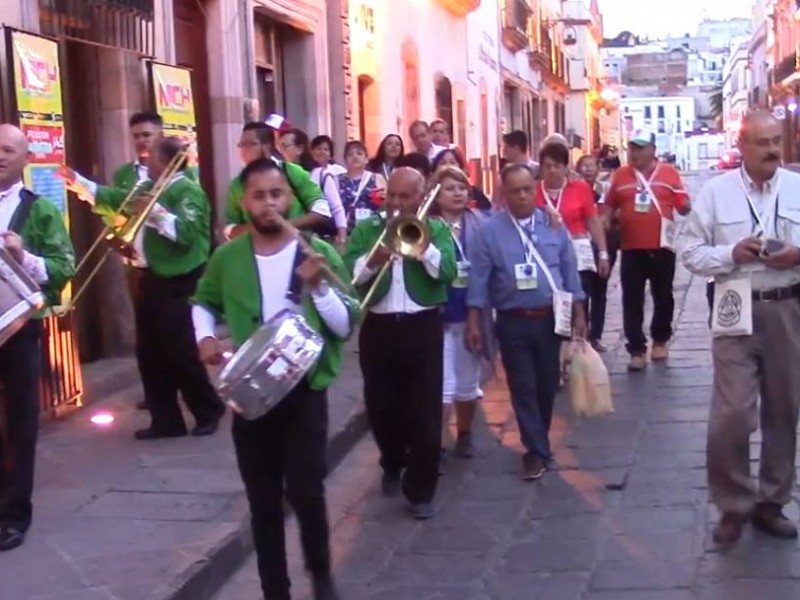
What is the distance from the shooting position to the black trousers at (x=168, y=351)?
27.5 ft

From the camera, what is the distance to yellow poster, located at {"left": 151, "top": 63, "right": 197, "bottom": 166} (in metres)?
10.6

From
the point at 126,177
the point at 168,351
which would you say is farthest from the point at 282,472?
the point at 126,177

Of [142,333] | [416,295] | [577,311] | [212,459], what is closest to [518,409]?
[577,311]

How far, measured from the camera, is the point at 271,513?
5.48 metres

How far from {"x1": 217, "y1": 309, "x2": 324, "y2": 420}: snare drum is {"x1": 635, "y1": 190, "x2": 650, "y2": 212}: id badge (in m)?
6.18

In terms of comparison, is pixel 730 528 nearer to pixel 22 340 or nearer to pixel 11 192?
pixel 22 340

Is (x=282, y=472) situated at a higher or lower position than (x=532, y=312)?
lower

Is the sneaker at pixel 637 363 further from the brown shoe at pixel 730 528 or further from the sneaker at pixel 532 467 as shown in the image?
the brown shoe at pixel 730 528

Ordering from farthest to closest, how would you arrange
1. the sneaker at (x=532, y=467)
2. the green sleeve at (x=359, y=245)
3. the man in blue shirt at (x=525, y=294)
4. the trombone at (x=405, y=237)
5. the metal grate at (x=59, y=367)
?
the metal grate at (x=59, y=367) → the sneaker at (x=532, y=467) → the man in blue shirt at (x=525, y=294) → the green sleeve at (x=359, y=245) → the trombone at (x=405, y=237)

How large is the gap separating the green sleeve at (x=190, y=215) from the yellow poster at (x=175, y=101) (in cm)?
214

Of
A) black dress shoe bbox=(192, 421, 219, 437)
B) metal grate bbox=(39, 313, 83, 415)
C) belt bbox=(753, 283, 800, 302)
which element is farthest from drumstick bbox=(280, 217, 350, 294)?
metal grate bbox=(39, 313, 83, 415)

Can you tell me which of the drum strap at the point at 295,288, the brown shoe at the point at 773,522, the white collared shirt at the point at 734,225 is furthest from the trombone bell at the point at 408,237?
the brown shoe at the point at 773,522

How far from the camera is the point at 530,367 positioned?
775 centimetres

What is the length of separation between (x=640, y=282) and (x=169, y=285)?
4.20 m
